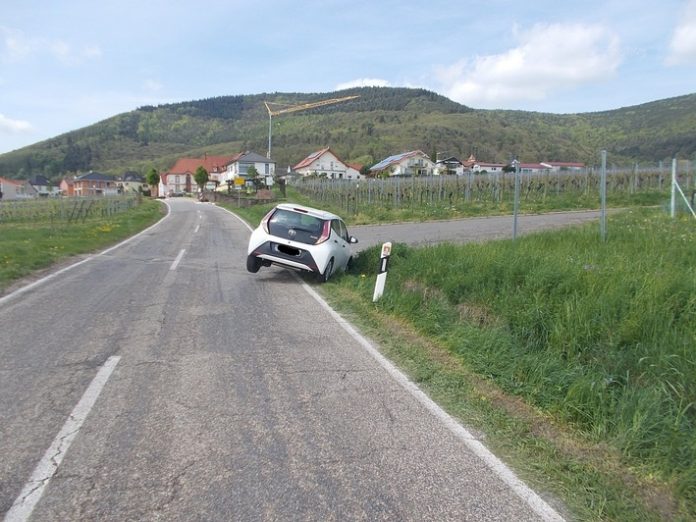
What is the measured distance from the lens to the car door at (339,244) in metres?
11.1

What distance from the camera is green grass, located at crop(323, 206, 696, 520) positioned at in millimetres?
3553

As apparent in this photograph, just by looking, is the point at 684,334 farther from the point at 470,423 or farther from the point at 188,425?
the point at 188,425

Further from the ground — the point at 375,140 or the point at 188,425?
the point at 375,140

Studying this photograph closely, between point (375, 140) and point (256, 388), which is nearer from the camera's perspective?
point (256, 388)

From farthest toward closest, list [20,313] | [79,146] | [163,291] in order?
[79,146], [163,291], [20,313]

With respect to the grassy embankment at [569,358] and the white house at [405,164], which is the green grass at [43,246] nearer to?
the grassy embankment at [569,358]

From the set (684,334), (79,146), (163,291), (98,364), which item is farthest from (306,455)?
(79,146)

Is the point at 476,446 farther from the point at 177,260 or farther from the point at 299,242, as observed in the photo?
the point at 177,260

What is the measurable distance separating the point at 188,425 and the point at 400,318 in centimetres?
418

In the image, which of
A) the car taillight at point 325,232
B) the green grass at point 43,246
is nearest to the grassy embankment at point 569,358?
the car taillight at point 325,232

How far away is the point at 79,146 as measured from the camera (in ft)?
547

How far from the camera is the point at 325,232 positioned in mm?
10875

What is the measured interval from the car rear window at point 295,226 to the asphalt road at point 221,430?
3308 mm

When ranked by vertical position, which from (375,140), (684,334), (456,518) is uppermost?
(375,140)
